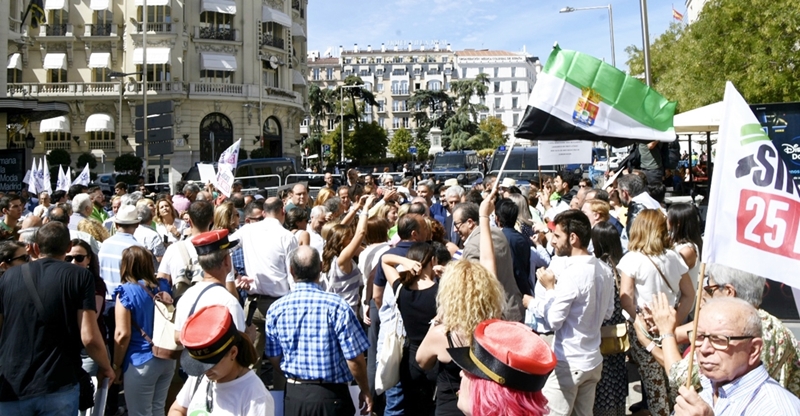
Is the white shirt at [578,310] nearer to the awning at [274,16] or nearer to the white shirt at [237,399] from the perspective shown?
the white shirt at [237,399]

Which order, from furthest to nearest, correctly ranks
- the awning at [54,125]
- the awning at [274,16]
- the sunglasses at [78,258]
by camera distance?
the awning at [274,16]
the awning at [54,125]
the sunglasses at [78,258]

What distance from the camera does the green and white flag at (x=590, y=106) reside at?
6352 mm

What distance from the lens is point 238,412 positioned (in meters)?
3.27

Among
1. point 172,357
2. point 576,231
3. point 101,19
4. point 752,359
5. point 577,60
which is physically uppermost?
point 101,19

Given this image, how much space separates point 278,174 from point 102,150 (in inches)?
936

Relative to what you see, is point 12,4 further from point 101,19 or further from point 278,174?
point 278,174

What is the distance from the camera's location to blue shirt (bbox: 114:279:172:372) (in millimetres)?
5051

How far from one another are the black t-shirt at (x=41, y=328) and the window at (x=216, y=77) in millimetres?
40580

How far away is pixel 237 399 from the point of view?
3289 mm

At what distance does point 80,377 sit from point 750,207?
407 cm

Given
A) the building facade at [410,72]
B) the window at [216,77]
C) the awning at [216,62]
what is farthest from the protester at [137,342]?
the building facade at [410,72]

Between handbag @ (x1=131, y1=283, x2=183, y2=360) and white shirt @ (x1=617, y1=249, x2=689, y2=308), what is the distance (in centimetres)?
323

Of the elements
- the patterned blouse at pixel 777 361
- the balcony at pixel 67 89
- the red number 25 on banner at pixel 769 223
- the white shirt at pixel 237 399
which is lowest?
the white shirt at pixel 237 399

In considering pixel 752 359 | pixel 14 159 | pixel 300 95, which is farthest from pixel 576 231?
pixel 300 95
